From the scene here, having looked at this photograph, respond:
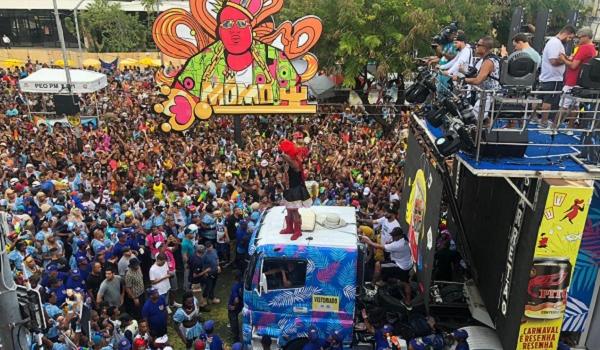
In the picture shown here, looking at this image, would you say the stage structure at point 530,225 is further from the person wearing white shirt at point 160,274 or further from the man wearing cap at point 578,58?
the person wearing white shirt at point 160,274

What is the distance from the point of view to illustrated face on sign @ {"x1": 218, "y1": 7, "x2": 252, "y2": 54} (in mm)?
16375

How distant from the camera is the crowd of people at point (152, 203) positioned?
828cm

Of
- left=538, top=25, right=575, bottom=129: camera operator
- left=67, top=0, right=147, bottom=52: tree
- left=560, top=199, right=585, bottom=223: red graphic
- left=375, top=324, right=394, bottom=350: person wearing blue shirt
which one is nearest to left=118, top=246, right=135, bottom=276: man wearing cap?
left=375, top=324, right=394, bottom=350: person wearing blue shirt

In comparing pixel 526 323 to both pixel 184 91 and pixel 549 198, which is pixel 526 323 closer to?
pixel 549 198

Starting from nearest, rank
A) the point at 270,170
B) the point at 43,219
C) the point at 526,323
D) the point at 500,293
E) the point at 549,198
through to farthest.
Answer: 1. the point at 549,198
2. the point at 526,323
3. the point at 500,293
4. the point at 43,219
5. the point at 270,170

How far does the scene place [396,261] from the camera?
9016 millimetres

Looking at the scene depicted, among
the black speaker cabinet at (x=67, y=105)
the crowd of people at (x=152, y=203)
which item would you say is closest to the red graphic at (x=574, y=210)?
the crowd of people at (x=152, y=203)

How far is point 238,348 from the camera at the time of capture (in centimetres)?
683

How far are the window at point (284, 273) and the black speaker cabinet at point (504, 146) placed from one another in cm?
294

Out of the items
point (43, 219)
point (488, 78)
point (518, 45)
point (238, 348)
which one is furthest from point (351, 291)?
point (43, 219)

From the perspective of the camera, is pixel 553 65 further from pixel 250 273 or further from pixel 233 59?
pixel 233 59

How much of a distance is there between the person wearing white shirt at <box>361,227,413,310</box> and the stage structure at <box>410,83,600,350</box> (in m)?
0.75

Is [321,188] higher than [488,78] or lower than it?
lower

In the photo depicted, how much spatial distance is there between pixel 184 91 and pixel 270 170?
452cm
